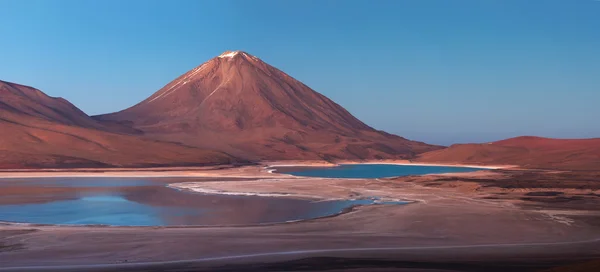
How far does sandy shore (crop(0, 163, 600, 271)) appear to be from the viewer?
50.3ft

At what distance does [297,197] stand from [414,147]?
118 metres

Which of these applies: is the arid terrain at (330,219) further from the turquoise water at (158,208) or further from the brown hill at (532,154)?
the turquoise water at (158,208)

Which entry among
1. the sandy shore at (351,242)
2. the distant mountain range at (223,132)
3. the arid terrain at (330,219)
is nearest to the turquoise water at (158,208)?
the arid terrain at (330,219)

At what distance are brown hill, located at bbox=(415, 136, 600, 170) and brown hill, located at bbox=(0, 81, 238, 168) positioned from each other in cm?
3731

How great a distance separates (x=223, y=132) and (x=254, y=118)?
13837 millimetres

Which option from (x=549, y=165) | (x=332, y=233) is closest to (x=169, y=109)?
(x=549, y=165)

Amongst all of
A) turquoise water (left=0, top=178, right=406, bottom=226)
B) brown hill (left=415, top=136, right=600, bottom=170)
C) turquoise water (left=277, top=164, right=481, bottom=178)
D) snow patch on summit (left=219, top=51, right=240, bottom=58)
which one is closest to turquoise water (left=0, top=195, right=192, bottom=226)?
turquoise water (left=0, top=178, right=406, bottom=226)

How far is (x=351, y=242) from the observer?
18344 mm

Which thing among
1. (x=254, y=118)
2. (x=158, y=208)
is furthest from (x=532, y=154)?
(x=254, y=118)

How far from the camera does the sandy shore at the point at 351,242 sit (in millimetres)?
15325

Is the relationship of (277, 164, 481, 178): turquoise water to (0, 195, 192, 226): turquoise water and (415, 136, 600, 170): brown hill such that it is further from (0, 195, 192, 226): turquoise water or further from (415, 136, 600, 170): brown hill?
(0, 195, 192, 226): turquoise water

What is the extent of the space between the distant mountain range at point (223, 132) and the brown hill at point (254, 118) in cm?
27

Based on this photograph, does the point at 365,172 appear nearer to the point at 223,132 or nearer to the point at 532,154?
the point at 532,154

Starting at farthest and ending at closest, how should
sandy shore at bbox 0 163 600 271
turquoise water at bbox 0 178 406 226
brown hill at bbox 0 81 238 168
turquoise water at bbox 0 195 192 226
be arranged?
1. brown hill at bbox 0 81 238 168
2. turquoise water at bbox 0 178 406 226
3. turquoise water at bbox 0 195 192 226
4. sandy shore at bbox 0 163 600 271
